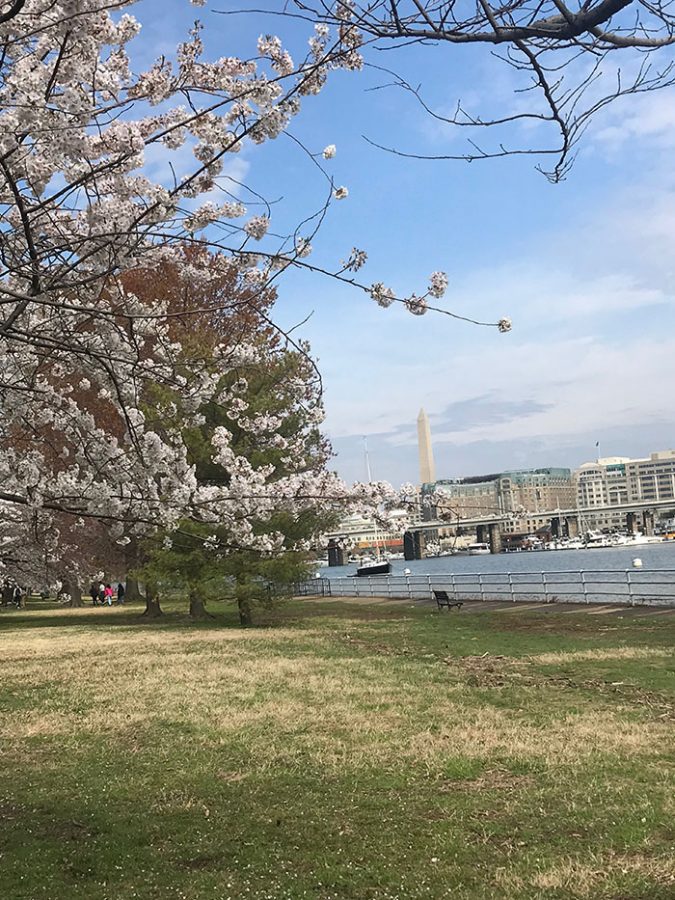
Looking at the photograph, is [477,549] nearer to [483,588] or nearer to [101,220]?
[483,588]

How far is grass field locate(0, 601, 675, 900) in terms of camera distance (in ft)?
Result: 14.8

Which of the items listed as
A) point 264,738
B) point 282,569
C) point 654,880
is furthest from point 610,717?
point 282,569

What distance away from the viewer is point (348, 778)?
6406mm

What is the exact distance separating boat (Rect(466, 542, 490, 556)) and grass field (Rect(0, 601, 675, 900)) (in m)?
95.9

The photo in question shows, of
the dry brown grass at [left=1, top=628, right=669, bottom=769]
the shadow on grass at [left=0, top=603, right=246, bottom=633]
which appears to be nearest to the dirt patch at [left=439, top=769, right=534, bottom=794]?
the dry brown grass at [left=1, top=628, right=669, bottom=769]

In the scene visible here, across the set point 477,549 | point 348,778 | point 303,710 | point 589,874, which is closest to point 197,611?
point 303,710

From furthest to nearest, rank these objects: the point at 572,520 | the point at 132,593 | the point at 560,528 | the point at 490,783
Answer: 1. the point at 560,528
2. the point at 572,520
3. the point at 132,593
4. the point at 490,783

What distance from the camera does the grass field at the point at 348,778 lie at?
452 cm

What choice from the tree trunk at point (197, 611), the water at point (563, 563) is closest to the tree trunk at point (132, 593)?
the water at point (563, 563)

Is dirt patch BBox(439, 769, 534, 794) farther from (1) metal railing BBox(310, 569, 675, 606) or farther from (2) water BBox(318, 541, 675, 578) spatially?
(2) water BBox(318, 541, 675, 578)

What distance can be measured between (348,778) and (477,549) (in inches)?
4179

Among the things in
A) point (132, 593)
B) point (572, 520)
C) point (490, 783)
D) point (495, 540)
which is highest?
point (572, 520)

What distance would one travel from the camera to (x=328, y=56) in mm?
4059

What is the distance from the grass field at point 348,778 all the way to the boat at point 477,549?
9590 centimetres
